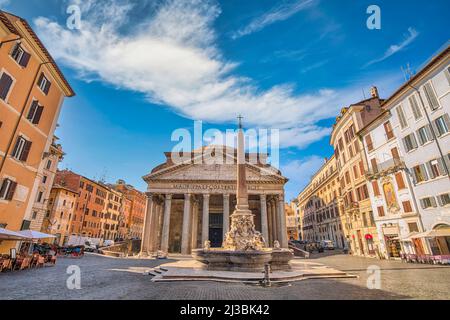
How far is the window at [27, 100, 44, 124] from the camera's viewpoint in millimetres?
15458

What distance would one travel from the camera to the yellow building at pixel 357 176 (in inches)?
981

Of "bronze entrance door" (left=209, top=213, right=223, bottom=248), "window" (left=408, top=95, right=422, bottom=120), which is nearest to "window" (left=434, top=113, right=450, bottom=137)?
"window" (left=408, top=95, right=422, bottom=120)

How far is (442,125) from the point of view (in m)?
16.0

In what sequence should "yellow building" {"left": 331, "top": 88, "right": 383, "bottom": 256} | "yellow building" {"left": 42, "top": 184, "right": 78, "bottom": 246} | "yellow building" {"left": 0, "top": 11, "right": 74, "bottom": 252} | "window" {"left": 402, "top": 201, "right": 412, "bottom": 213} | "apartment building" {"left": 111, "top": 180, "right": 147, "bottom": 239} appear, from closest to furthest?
"yellow building" {"left": 0, "top": 11, "right": 74, "bottom": 252}
"window" {"left": 402, "top": 201, "right": 412, "bottom": 213}
"yellow building" {"left": 331, "top": 88, "right": 383, "bottom": 256}
"yellow building" {"left": 42, "top": 184, "right": 78, "bottom": 246}
"apartment building" {"left": 111, "top": 180, "right": 147, "bottom": 239}

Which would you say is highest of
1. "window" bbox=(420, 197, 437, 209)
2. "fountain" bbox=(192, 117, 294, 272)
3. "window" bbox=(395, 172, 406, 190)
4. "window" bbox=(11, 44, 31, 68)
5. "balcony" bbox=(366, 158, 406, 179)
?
"window" bbox=(11, 44, 31, 68)

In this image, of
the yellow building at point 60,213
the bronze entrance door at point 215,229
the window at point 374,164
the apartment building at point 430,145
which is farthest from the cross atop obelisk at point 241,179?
the yellow building at point 60,213

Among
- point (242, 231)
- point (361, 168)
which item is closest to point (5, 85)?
point (242, 231)

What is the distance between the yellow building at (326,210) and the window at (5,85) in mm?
37115

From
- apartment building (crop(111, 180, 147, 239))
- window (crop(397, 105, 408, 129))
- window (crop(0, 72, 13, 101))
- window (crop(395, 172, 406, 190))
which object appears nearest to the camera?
window (crop(0, 72, 13, 101))

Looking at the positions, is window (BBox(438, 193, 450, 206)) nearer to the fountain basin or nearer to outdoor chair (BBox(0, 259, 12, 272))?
the fountain basin

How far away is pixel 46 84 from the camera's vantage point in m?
16.9
